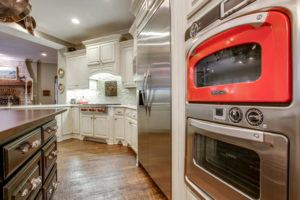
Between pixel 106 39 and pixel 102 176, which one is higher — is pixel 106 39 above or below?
above

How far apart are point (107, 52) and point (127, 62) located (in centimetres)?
55

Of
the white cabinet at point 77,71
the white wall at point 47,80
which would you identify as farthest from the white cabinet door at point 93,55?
the white wall at point 47,80

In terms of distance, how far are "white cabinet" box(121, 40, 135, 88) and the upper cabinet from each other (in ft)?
0.38

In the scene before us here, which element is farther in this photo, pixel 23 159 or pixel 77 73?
pixel 77 73

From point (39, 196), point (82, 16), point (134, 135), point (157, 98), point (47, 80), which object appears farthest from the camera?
point (47, 80)

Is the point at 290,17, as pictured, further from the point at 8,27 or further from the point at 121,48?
the point at 8,27

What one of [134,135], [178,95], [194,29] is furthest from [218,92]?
[134,135]

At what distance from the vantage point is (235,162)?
79cm

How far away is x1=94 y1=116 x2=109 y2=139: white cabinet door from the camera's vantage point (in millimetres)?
4078

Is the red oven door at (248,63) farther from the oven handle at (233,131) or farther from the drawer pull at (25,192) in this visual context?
the drawer pull at (25,192)

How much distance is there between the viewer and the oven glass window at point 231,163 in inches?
27.3

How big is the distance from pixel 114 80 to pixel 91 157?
211 centimetres

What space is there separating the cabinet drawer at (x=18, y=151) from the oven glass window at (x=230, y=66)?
946 mm

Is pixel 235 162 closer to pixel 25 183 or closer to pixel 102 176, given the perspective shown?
pixel 25 183
